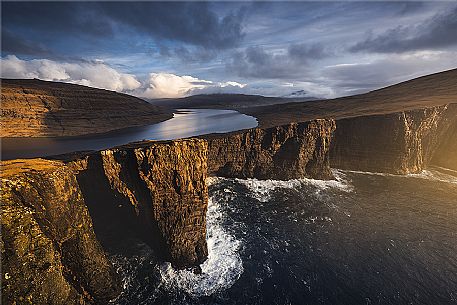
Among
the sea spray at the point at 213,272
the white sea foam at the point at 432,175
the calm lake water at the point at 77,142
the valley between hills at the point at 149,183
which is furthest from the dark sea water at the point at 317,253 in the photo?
the calm lake water at the point at 77,142

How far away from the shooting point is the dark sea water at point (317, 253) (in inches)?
945

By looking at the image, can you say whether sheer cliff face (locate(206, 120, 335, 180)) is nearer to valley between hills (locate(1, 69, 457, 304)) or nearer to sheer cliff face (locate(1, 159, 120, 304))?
valley between hills (locate(1, 69, 457, 304))

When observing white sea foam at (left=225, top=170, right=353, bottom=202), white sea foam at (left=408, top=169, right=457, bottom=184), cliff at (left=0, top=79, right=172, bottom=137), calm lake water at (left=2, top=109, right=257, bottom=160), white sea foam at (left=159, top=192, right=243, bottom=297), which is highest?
cliff at (left=0, top=79, right=172, bottom=137)

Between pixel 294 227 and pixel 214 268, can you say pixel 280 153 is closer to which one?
pixel 294 227

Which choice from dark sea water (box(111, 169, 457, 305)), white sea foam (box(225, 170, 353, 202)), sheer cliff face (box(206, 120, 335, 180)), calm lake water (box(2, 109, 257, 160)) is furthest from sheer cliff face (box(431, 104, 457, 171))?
calm lake water (box(2, 109, 257, 160))

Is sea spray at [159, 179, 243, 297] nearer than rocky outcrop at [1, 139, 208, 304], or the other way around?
rocky outcrop at [1, 139, 208, 304]

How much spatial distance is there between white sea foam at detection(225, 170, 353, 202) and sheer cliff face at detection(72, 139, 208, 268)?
18.7 m

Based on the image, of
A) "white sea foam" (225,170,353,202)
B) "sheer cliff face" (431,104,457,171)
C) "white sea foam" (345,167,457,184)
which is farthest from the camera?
"sheer cliff face" (431,104,457,171)

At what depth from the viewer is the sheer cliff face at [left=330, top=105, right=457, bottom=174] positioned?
54.0m

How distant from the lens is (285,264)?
91.7ft

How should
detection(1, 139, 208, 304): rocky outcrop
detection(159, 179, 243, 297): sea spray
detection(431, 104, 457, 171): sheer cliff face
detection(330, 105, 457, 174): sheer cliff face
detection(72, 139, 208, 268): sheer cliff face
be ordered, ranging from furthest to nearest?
detection(431, 104, 457, 171): sheer cliff face < detection(330, 105, 457, 174): sheer cliff face < detection(72, 139, 208, 268): sheer cliff face < detection(159, 179, 243, 297): sea spray < detection(1, 139, 208, 304): rocky outcrop

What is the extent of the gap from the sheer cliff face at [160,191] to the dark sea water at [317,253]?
2699 millimetres

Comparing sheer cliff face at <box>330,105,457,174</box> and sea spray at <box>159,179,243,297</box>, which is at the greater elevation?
sheer cliff face at <box>330,105,457,174</box>

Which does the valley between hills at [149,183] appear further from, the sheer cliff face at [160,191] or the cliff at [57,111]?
the cliff at [57,111]
